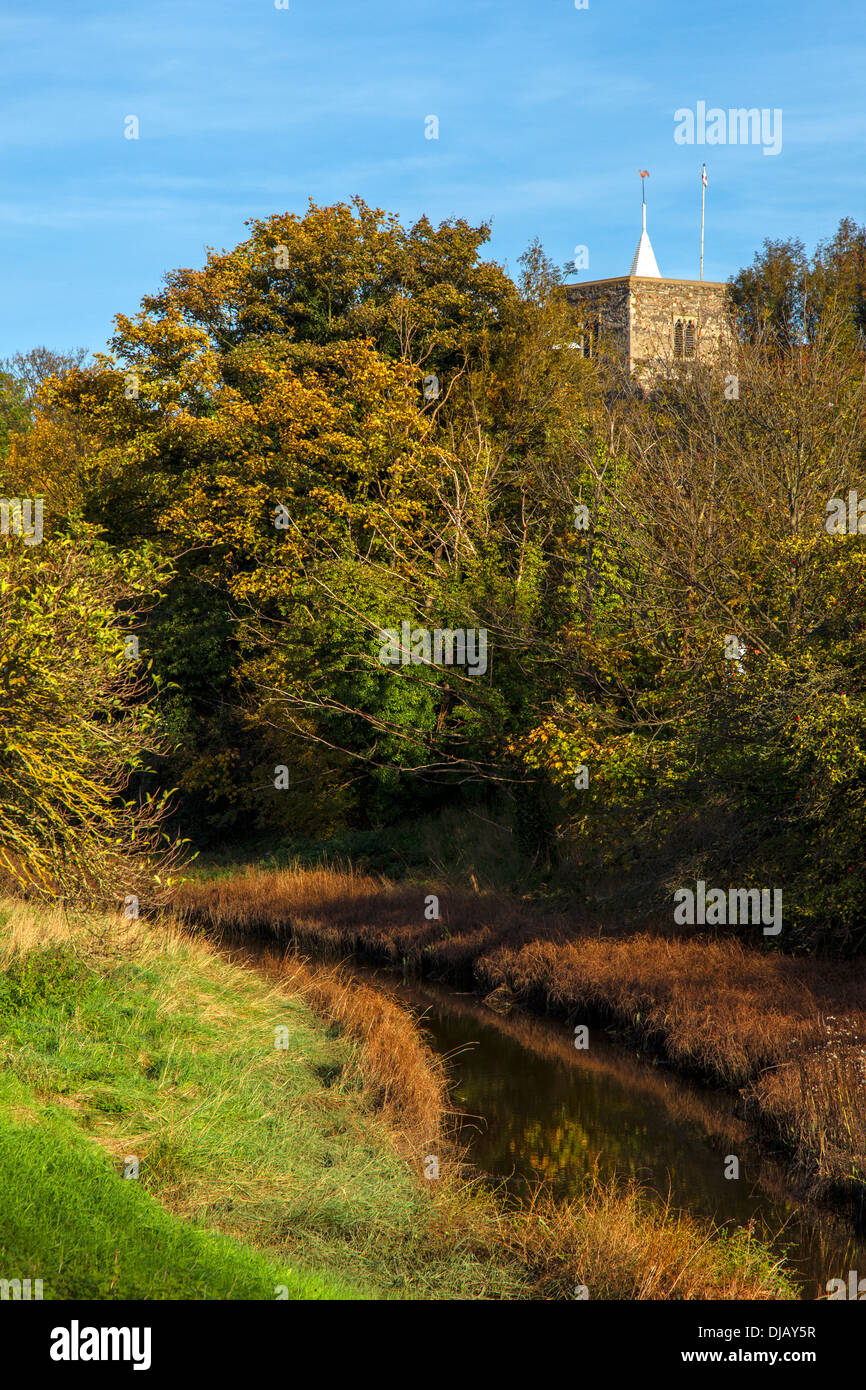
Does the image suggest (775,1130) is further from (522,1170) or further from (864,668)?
(864,668)

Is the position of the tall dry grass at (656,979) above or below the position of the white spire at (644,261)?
below

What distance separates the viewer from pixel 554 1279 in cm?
893

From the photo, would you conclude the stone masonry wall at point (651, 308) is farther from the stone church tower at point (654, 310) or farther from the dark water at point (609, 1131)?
the dark water at point (609, 1131)

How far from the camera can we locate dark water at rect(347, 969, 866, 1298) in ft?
35.8

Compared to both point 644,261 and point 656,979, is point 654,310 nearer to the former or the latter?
point 644,261

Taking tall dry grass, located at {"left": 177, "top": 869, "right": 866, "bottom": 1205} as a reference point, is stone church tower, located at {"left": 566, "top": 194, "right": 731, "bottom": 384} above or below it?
above

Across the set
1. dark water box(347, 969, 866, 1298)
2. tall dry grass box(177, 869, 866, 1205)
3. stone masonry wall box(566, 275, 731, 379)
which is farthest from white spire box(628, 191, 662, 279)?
dark water box(347, 969, 866, 1298)

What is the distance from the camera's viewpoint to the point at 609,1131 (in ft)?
44.3

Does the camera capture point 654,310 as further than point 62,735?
Yes

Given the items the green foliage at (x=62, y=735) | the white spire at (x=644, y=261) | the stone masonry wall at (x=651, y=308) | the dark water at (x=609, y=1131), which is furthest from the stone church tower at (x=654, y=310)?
the green foliage at (x=62, y=735)

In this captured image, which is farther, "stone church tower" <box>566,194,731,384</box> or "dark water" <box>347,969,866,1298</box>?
"stone church tower" <box>566,194,731,384</box>

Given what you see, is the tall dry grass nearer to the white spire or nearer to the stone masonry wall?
the stone masonry wall

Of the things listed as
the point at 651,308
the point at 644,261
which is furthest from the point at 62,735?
the point at 644,261

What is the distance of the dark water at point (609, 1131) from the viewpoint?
430 inches
